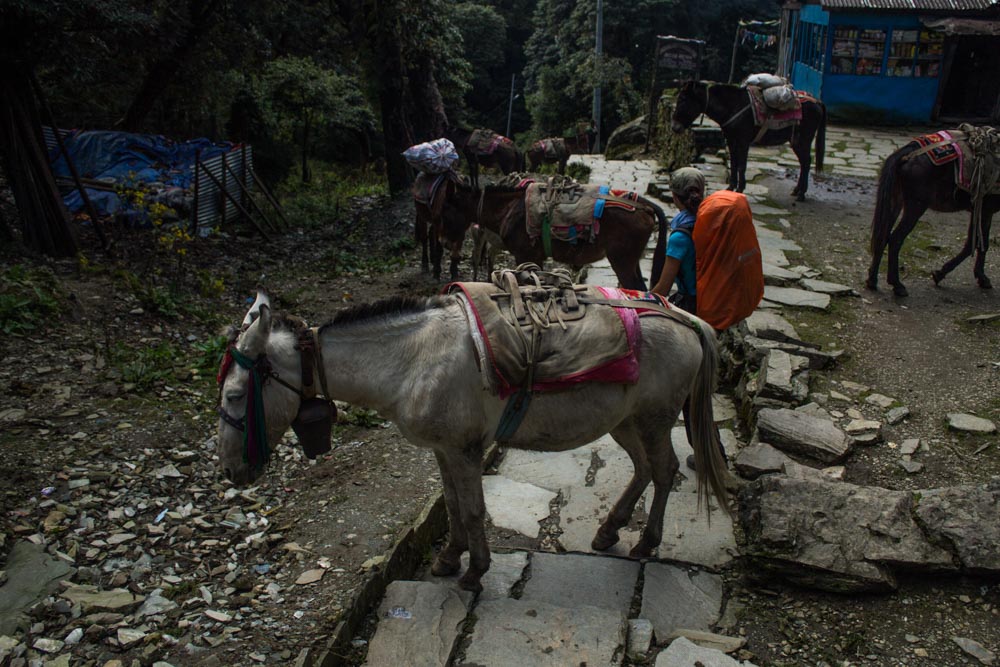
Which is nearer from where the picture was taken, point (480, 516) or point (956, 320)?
point (480, 516)

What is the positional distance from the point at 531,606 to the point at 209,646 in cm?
169

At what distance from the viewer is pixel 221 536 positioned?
480 centimetres

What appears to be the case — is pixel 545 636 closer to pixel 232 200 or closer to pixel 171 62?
pixel 232 200

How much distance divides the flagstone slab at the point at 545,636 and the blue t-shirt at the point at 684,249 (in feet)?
8.13

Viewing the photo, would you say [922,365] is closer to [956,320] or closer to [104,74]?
[956,320]

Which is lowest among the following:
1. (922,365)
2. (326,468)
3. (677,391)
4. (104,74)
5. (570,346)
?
(326,468)

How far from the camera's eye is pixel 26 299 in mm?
7441

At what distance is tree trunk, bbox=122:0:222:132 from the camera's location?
12820mm

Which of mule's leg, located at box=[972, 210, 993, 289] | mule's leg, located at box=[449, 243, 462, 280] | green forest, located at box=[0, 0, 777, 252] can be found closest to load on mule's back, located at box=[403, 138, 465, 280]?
mule's leg, located at box=[449, 243, 462, 280]

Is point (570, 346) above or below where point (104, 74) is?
below

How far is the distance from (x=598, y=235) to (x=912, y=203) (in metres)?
3.67

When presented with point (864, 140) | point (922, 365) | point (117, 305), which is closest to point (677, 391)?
point (922, 365)

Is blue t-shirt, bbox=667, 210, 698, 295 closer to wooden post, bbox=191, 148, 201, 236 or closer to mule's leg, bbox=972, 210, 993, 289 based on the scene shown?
mule's leg, bbox=972, 210, 993, 289

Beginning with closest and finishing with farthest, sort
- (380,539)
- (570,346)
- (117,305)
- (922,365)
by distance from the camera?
1. (570,346)
2. (380,539)
3. (922,365)
4. (117,305)
